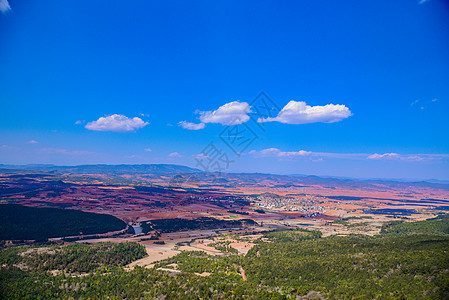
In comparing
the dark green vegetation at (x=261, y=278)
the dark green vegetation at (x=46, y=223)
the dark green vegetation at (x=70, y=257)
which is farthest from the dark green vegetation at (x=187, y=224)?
the dark green vegetation at (x=261, y=278)

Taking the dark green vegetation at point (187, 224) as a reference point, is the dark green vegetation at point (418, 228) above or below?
above

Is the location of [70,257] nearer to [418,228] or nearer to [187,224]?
[187,224]

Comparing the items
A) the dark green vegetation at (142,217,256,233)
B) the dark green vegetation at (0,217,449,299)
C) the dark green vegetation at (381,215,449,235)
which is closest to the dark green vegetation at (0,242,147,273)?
the dark green vegetation at (0,217,449,299)

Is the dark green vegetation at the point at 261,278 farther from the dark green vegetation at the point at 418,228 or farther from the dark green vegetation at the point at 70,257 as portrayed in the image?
the dark green vegetation at the point at 418,228

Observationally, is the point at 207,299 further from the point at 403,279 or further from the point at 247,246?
the point at 247,246

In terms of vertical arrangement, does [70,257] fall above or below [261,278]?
below

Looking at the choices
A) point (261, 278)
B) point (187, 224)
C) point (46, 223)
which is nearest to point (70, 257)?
point (261, 278)

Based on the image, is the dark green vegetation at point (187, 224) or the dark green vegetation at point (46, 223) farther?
the dark green vegetation at point (187, 224)
